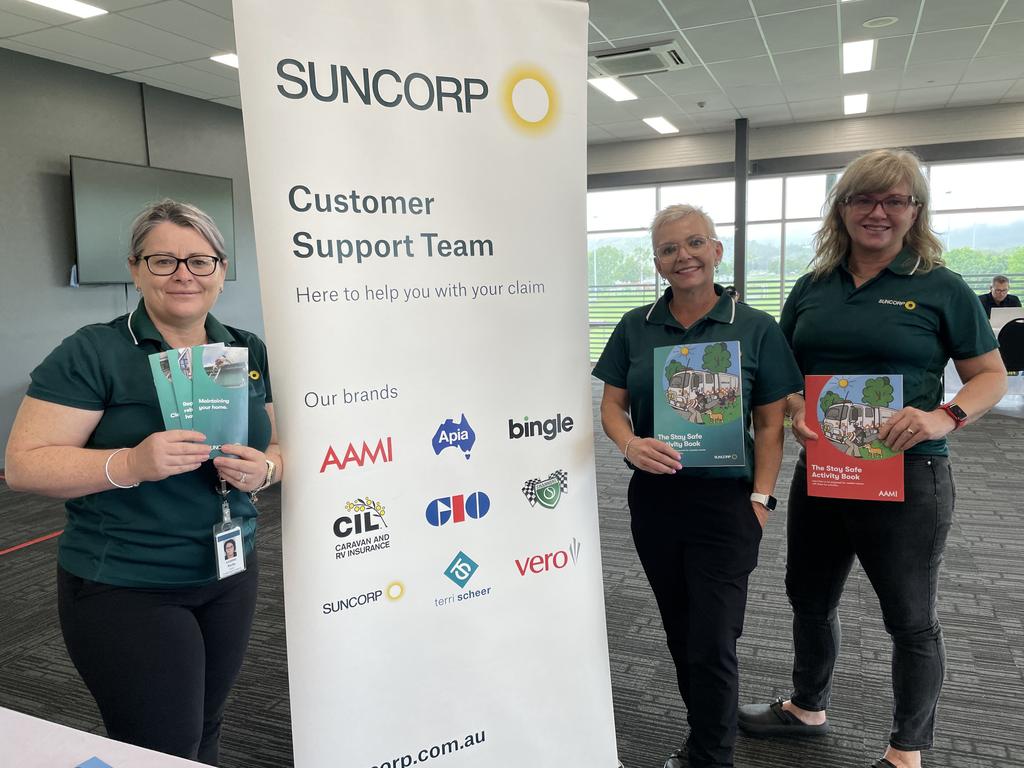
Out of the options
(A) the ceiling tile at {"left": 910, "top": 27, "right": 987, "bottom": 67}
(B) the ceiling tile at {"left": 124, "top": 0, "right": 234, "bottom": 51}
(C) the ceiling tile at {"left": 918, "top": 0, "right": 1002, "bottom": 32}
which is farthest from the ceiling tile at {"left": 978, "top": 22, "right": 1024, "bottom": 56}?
(B) the ceiling tile at {"left": 124, "top": 0, "right": 234, "bottom": 51}

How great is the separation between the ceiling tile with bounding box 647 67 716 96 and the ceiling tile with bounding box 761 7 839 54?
37.6 inches

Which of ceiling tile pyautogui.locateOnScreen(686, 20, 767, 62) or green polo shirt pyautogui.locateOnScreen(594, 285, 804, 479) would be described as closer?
green polo shirt pyautogui.locateOnScreen(594, 285, 804, 479)

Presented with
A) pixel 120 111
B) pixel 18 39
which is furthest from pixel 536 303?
pixel 120 111

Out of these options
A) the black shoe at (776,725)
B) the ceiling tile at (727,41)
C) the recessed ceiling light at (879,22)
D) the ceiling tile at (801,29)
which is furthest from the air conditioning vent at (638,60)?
the black shoe at (776,725)

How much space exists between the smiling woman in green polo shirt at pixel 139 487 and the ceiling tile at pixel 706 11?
17.8ft

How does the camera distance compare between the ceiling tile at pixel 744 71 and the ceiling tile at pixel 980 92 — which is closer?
the ceiling tile at pixel 744 71

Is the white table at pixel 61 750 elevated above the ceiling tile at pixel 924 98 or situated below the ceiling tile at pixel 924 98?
below

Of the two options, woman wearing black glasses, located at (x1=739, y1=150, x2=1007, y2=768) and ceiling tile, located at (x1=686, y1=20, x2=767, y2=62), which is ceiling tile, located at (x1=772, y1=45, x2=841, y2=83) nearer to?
ceiling tile, located at (x1=686, y1=20, x2=767, y2=62)

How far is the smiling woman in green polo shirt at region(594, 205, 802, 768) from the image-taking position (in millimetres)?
1744

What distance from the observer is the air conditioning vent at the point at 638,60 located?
671cm

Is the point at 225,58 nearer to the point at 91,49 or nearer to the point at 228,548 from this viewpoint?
the point at 91,49

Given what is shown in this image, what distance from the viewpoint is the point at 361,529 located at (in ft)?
4.62

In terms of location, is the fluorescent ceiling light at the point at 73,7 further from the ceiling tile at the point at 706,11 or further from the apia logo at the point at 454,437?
the apia logo at the point at 454,437

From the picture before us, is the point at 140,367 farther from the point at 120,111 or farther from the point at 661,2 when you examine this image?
the point at 120,111
